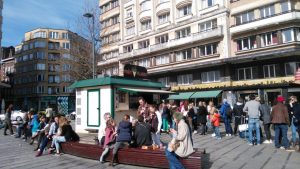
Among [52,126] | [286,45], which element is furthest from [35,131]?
[286,45]

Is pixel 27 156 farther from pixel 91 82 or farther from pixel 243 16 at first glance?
pixel 243 16

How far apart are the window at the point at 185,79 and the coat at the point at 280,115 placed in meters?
24.8

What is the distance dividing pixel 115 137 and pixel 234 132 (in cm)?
764

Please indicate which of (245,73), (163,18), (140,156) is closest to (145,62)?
(163,18)

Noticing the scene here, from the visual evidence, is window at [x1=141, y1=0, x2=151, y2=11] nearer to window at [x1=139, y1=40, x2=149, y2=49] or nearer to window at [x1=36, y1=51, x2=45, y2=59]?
window at [x1=139, y1=40, x2=149, y2=49]

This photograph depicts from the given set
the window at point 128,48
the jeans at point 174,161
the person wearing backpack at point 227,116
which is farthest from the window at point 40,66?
the jeans at point 174,161

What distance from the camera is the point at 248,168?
7.27 metres

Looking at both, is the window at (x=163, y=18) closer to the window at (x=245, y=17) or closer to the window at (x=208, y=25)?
the window at (x=208, y=25)

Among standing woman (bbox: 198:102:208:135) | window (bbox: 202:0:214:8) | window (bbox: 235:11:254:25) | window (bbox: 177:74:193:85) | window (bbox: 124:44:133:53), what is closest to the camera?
standing woman (bbox: 198:102:208:135)

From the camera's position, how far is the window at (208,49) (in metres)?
32.7

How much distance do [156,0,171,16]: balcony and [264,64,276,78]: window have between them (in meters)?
16.7

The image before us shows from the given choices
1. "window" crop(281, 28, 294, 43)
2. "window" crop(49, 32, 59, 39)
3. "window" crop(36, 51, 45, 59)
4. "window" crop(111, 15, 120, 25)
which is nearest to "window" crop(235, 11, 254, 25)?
"window" crop(281, 28, 294, 43)

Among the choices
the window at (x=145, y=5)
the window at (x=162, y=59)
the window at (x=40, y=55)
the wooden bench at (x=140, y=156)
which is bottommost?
the wooden bench at (x=140, y=156)

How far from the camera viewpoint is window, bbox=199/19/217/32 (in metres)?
32.9
